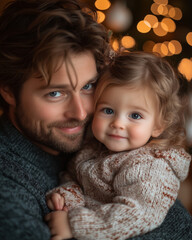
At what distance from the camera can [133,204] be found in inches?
42.4

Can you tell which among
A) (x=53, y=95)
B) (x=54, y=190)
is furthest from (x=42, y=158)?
(x=53, y=95)

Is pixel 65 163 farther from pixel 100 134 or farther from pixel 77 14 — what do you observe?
pixel 77 14

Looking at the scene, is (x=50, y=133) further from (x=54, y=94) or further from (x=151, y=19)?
(x=151, y=19)

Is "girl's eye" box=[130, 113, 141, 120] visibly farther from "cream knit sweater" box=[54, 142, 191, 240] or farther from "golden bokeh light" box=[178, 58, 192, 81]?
"golden bokeh light" box=[178, 58, 192, 81]

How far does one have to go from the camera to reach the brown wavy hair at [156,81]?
1301 mm

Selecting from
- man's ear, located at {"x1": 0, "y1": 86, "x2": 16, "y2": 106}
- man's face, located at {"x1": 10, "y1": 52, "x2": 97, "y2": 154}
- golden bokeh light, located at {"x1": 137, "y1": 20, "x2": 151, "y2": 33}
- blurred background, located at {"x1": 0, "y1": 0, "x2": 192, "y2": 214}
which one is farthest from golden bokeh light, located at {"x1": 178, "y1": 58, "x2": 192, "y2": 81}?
man's ear, located at {"x1": 0, "y1": 86, "x2": 16, "y2": 106}

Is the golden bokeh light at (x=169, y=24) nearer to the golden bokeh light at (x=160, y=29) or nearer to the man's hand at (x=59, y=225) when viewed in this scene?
the golden bokeh light at (x=160, y=29)

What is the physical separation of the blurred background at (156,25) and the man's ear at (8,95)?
48.2 inches

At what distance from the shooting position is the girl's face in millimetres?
1274

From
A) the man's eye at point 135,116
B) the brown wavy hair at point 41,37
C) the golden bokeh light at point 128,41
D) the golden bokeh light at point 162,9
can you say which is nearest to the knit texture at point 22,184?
the brown wavy hair at point 41,37

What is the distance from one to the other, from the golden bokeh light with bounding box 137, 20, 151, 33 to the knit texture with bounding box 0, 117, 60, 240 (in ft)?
4.83

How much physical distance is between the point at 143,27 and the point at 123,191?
5.65 feet

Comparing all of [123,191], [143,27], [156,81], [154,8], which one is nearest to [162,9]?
[154,8]

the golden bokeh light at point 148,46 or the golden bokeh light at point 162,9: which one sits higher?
the golden bokeh light at point 162,9
